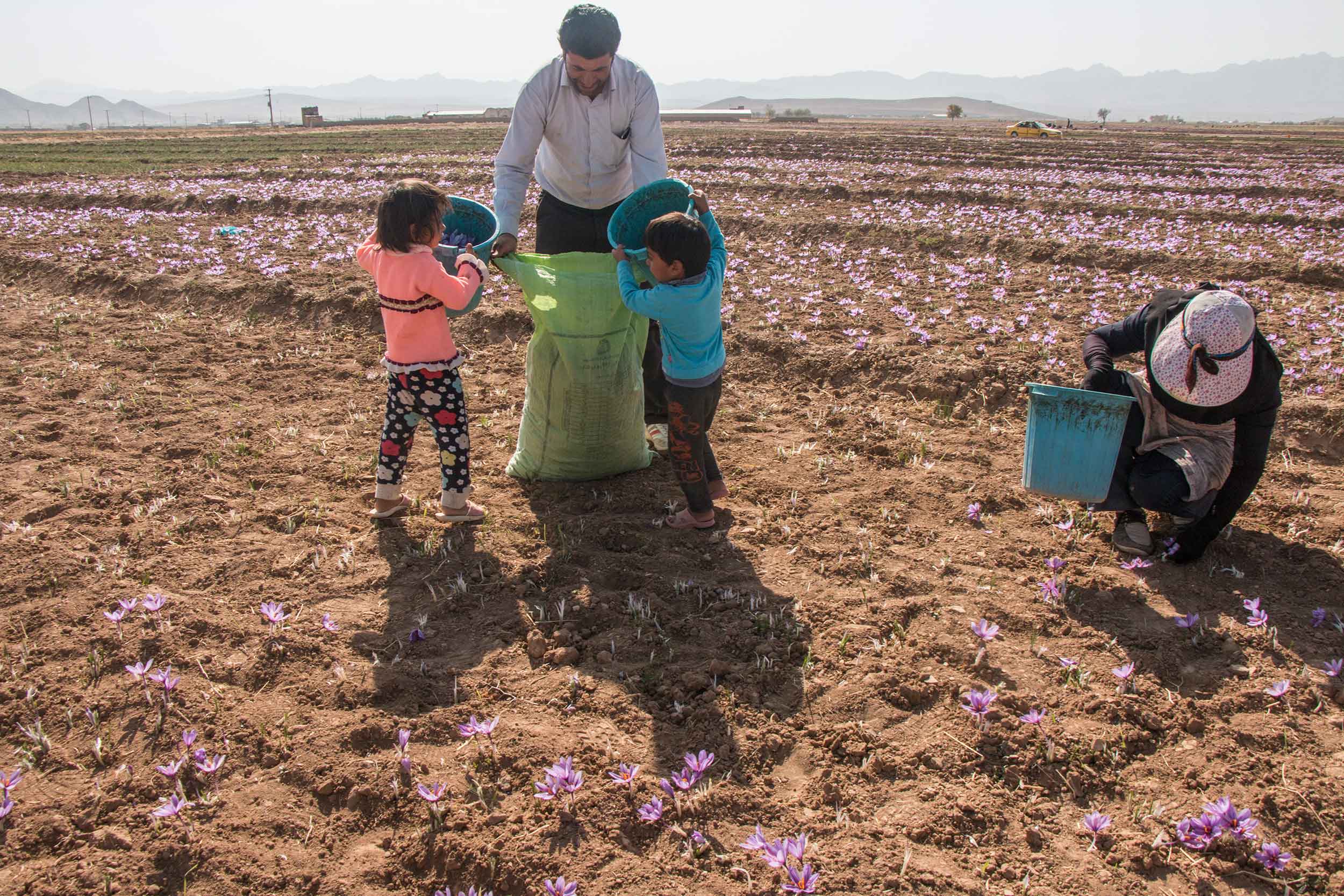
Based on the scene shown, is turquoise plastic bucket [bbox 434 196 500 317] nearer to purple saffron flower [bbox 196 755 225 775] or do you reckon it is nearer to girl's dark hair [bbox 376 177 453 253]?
girl's dark hair [bbox 376 177 453 253]

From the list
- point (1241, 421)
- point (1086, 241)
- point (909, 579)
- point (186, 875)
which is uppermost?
point (1086, 241)

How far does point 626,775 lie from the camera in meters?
2.60

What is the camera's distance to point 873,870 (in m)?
2.40

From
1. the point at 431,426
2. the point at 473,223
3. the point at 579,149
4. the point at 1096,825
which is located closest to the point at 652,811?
the point at 1096,825

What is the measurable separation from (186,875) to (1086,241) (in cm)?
1196

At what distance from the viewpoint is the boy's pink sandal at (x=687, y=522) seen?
4.20 meters

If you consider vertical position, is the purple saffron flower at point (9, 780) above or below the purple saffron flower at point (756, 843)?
above

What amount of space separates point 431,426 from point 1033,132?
1940 inches

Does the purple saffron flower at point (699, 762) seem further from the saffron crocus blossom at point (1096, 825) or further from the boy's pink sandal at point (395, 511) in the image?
the boy's pink sandal at point (395, 511)

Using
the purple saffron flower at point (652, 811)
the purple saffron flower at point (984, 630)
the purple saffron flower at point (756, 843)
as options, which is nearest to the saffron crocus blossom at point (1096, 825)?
the purple saffron flower at point (984, 630)

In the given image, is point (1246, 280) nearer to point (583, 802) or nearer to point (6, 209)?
point (583, 802)

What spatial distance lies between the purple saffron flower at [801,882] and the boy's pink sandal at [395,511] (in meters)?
2.84

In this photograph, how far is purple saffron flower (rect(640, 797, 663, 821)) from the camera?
2496mm

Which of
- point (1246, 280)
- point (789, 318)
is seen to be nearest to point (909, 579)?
point (789, 318)
